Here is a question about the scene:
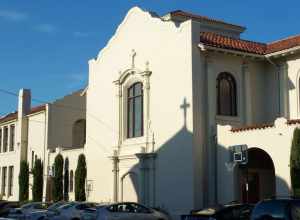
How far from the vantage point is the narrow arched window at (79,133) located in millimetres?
47656

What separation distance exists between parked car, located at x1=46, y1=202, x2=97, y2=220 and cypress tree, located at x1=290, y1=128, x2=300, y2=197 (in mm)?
8867

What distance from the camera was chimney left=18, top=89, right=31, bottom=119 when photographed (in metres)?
49.8

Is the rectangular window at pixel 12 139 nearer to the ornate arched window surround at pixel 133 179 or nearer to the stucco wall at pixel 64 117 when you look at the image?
the stucco wall at pixel 64 117

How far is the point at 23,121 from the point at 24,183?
5529 mm

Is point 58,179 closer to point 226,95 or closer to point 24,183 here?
point 24,183

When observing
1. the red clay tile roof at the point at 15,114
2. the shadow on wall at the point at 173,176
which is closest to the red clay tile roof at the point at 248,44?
the shadow on wall at the point at 173,176

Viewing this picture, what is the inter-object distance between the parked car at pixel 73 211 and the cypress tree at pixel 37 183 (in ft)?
57.0

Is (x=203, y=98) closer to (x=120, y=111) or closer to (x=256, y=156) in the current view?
(x=256, y=156)

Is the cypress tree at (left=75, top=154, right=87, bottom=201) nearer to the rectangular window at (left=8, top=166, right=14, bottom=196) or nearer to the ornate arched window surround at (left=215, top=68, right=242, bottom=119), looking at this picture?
the ornate arched window surround at (left=215, top=68, right=242, bottom=119)

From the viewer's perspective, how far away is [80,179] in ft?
126

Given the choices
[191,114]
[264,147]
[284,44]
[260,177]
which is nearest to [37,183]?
[191,114]

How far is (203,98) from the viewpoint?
29734mm

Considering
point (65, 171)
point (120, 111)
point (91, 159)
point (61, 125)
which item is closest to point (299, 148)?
point (120, 111)

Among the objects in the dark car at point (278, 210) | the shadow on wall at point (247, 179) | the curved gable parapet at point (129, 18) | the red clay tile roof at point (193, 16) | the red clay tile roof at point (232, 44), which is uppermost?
the red clay tile roof at point (193, 16)
